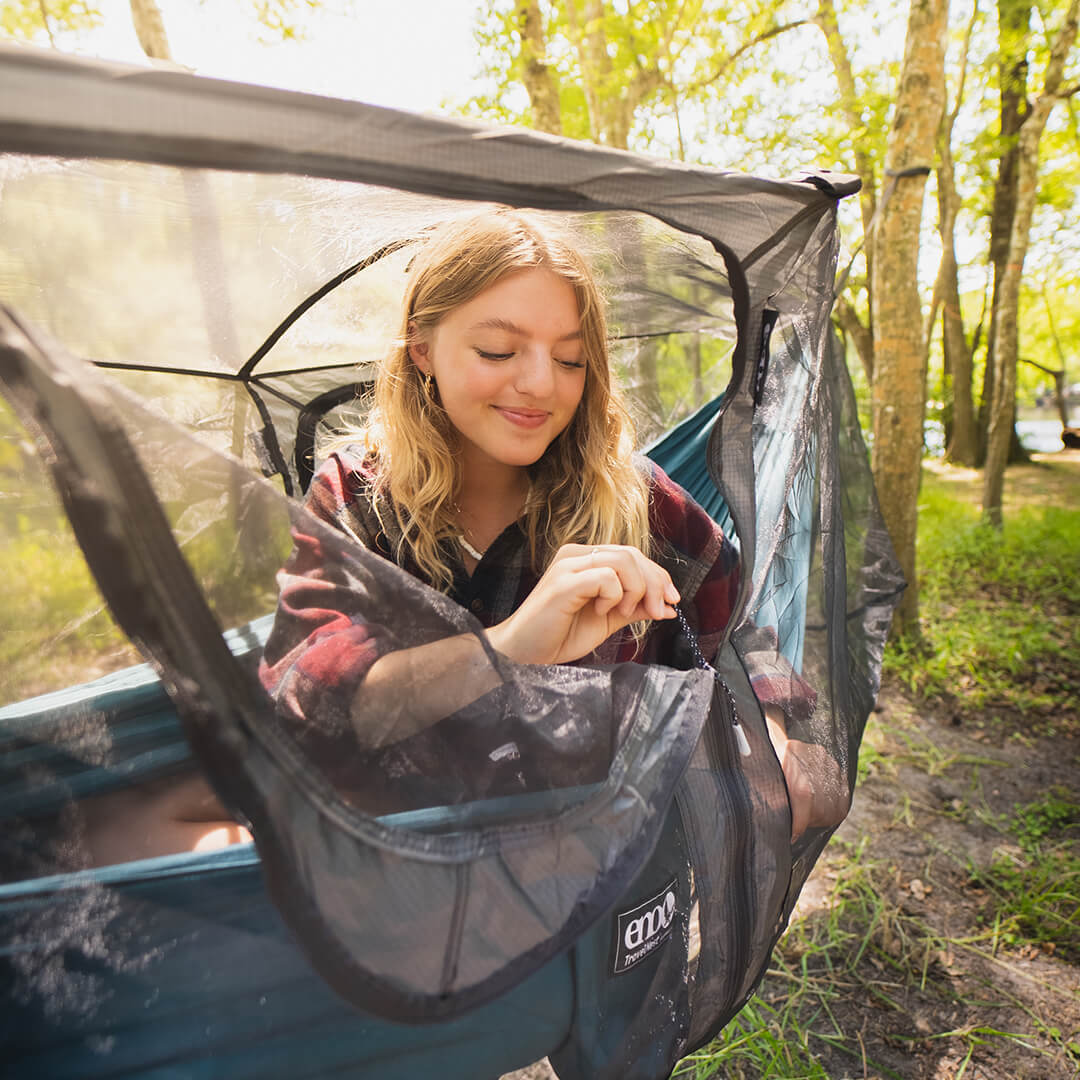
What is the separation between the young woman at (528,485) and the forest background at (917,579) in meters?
0.62

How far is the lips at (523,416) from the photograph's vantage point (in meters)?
1.19

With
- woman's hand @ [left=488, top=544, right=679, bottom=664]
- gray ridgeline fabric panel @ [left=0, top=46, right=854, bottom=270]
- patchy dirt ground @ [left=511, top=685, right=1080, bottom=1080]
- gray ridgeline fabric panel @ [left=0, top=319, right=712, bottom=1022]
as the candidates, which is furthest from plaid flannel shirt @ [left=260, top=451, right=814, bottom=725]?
patchy dirt ground @ [left=511, top=685, right=1080, bottom=1080]

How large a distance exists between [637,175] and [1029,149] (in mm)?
3847

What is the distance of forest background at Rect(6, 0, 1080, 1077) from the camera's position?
144cm

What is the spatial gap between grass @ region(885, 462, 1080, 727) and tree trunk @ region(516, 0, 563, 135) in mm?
2882

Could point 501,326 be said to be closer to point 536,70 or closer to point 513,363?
point 513,363

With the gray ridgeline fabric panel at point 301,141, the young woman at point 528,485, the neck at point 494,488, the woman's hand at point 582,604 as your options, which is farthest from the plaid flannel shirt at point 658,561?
the gray ridgeline fabric panel at point 301,141

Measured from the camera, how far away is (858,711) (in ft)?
4.58

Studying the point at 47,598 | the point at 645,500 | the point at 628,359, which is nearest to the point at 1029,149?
the point at 628,359

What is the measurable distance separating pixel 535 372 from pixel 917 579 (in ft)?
8.90

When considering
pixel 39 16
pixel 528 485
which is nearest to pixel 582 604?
pixel 528 485

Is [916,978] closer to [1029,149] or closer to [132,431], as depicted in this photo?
[132,431]

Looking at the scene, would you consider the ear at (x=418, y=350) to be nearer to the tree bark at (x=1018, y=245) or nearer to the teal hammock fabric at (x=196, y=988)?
the teal hammock fabric at (x=196, y=988)

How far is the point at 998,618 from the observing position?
3.28m
